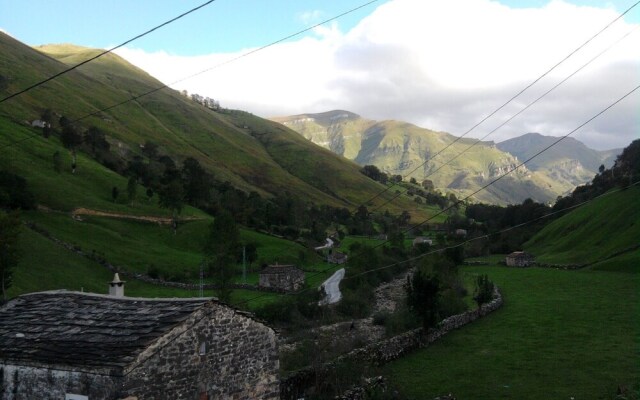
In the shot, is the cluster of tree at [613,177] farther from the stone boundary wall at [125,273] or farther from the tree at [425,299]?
the stone boundary wall at [125,273]

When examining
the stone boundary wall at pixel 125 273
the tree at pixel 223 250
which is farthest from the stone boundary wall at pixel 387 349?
the stone boundary wall at pixel 125 273

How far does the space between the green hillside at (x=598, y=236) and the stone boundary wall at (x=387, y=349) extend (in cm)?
2711

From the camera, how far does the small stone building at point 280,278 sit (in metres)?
68.0

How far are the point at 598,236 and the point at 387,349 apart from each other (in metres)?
67.3

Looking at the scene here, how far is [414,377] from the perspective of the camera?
104 feet

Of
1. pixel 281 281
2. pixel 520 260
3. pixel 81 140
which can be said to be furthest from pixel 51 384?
pixel 81 140

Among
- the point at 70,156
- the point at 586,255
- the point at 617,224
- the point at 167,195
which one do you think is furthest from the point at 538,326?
the point at 70,156

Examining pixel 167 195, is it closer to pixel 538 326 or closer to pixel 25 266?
pixel 25 266

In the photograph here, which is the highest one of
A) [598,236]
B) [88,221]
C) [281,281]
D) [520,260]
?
[88,221]

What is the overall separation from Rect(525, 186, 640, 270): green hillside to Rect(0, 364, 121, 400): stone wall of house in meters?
68.4

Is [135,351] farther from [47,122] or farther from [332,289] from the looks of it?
[47,122]

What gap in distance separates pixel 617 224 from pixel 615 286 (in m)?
32.4

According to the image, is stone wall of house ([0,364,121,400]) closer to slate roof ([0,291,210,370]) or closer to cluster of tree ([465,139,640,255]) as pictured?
slate roof ([0,291,210,370])

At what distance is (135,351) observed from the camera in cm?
1412
